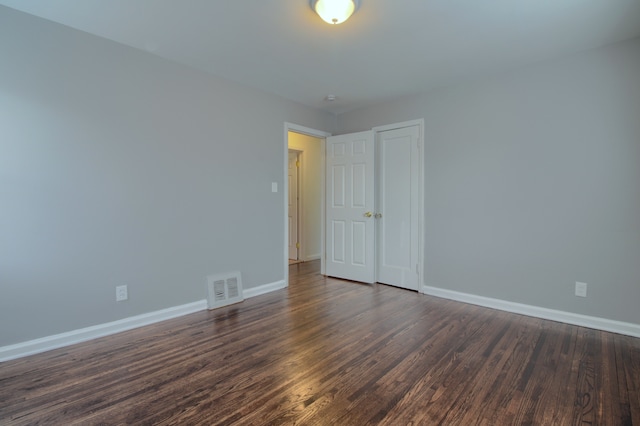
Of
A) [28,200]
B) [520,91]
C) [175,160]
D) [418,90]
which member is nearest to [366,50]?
[418,90]

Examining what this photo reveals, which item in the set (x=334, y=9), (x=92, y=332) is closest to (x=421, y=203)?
(x=334, y=9)

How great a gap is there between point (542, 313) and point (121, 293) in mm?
3880

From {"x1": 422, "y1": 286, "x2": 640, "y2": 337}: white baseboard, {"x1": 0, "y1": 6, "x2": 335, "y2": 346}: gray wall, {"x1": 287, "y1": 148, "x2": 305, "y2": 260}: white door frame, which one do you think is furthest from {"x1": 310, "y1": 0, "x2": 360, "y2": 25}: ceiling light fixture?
{"x1": 287, "y1": 148, "x2": 305, "y2": 260}: white door frame

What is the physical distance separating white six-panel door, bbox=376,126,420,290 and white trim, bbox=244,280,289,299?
4.41 ft

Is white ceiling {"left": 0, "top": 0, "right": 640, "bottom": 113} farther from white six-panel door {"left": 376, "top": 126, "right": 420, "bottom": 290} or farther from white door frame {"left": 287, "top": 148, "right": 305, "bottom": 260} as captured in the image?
Answer: white door frame {"left": 287, "top": 148, "right": 305, "bottom": 260}

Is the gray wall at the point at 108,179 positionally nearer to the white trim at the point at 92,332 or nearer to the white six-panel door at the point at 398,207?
the white trim at the point at 92,332

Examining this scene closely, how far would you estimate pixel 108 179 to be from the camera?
264cm

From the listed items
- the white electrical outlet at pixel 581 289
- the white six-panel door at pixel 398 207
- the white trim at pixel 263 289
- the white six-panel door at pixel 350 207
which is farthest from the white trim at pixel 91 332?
the white electrical outlet at pixel 581 289

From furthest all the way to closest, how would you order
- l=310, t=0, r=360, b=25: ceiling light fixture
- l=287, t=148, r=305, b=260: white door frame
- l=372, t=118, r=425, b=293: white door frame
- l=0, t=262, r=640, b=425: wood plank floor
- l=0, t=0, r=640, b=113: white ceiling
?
l=287, t=148, r=305, b=260: white door frame < l=372, t=118, r=425, b=293: white door frame < l=0, t=0, r=640, b=113: white ceiling < l=310, t=0, r=360, b=25: ceiling light fixture < l=0, t=262, r=640, b=425: wood plank floor

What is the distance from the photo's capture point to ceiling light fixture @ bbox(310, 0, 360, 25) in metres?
2.05

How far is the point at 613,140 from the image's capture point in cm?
268

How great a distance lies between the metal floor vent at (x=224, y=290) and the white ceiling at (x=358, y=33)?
2.17 meters

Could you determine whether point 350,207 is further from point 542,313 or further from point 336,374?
point 336,374

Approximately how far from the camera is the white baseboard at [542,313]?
104 inches
